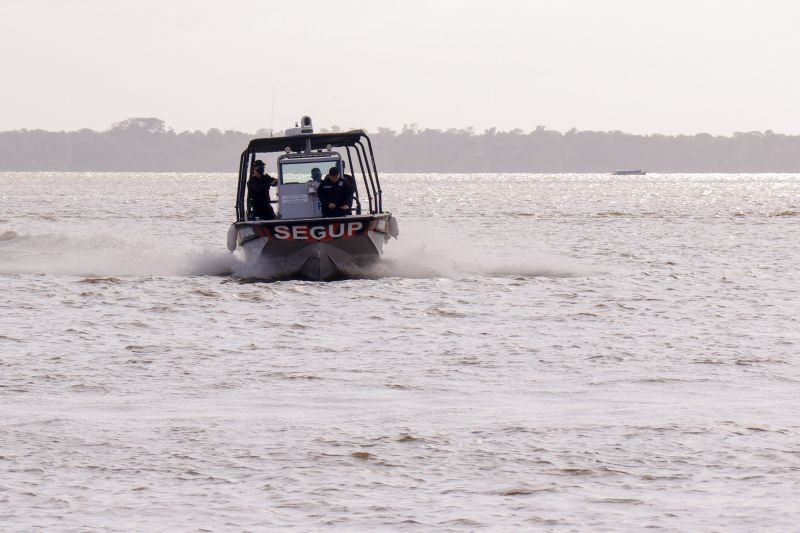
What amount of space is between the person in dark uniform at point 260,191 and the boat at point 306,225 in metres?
0.21

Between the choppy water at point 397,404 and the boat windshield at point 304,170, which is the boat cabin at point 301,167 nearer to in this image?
the boat windshield at point 304,170

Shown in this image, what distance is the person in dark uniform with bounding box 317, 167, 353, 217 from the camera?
72.2 feet

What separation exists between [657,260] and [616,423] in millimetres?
21173

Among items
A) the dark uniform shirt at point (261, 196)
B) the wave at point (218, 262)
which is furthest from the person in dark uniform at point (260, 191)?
the wave at point (218, 262)

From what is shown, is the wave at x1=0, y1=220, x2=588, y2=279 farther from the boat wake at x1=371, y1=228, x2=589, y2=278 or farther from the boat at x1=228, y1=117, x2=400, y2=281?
the boat at x1=228, y1=117, x2=400, y2=281

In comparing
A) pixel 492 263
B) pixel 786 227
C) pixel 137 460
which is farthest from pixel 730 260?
pixel 137 460

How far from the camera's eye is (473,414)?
10.0m

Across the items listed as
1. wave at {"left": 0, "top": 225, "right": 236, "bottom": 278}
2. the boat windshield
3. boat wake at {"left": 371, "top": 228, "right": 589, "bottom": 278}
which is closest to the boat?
the boat windshield

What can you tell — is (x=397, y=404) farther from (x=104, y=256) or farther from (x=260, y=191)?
(x=104, y=256)

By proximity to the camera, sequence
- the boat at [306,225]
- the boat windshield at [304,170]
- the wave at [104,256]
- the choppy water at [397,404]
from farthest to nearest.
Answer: the wave at [104,256] < the boat windshield at [304,170] < the boat at [306,225] < the choppy water at [397,404]

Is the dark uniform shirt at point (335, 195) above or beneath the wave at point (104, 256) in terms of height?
above

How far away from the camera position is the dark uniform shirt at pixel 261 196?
72.3 ft

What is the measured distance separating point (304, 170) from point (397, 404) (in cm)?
1288

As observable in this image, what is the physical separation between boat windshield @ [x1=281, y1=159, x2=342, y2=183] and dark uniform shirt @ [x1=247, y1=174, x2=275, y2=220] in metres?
0.73
